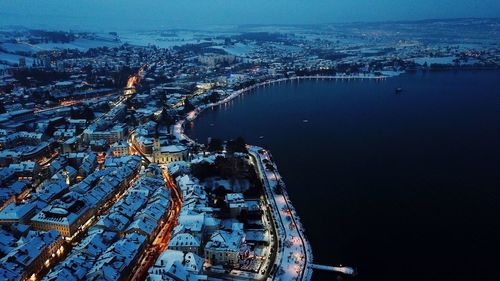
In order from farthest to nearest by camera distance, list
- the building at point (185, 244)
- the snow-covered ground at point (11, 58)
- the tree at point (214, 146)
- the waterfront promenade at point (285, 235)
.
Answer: the snow-covered ground at point (11, 58) < the tree at point (214, 146) < the building at point (185, 244) < the waterfront promenade at point (285, 235)

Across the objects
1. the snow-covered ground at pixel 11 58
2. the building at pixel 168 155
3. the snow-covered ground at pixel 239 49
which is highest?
the snow-covered ground at pixel 239 49

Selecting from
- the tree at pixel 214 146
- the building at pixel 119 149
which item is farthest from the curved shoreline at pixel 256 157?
the building at pixel 119 149

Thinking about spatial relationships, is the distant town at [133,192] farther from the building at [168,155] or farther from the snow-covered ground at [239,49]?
the snow-covered ground at [239,49]

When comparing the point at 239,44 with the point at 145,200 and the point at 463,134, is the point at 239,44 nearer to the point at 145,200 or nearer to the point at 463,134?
the point at 463,134

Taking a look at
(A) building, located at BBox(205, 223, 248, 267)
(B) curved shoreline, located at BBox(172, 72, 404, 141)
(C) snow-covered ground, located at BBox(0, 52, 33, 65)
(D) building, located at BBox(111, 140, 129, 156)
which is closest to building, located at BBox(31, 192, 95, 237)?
(A) building, located at BBox(205, 223, 248, 267)

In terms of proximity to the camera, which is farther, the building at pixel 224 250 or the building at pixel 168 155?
the building at pixel 168 155

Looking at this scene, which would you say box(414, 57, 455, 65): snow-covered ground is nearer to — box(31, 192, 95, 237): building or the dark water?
the dark water

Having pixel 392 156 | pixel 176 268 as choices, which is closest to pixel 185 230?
pixel 176 268

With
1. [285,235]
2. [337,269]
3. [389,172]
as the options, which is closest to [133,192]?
[285,235]

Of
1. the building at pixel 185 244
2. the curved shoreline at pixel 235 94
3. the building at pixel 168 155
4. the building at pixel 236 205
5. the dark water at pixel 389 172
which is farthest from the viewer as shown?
the curved shoreline at pixel 235 94
